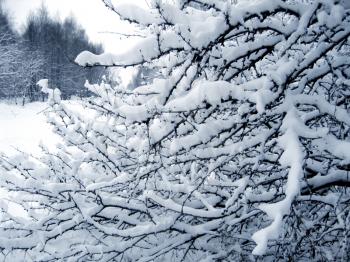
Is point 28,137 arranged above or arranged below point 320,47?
above

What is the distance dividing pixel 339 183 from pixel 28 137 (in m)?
17.1

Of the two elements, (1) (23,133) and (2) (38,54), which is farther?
(2) (38,54)

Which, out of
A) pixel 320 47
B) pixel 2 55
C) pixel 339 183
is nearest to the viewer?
pixel 320 47

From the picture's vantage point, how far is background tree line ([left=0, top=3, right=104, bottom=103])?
32.4 meters

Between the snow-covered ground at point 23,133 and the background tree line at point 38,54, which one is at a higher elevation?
the background tree line at point 38,54

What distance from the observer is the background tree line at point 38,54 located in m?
32.4

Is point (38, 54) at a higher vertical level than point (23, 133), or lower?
higher

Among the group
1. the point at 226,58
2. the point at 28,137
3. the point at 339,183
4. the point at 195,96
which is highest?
the point at 28,137

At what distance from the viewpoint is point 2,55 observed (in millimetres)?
29203

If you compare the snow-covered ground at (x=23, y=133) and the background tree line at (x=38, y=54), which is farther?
the background tree line at (x=38, y=54)

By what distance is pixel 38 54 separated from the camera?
3716 centimetres

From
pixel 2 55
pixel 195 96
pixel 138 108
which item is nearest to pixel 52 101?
pixel 138 108

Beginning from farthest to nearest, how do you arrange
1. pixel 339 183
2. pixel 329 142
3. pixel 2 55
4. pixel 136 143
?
pixel 2 55, pixel 136 143, pixel 339 183, pixel 329 142

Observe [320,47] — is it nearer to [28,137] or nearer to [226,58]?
[226,58]
